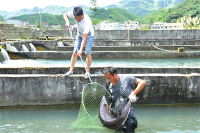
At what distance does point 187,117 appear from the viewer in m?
5.46

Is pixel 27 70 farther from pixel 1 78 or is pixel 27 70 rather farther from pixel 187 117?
pixel 187 117

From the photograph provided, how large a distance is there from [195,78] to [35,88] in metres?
4.69

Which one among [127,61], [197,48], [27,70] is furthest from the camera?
[197,48]

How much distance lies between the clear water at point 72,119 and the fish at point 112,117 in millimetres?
360

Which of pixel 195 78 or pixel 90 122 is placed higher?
pixel 195 78

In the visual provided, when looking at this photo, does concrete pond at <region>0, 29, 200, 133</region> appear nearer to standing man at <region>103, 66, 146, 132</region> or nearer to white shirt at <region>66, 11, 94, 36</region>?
standing man at <region>103, 66, 146, 132</region>

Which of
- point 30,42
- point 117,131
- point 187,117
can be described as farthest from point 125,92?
point 30,42

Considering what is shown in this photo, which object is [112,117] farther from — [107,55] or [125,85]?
[107,55]

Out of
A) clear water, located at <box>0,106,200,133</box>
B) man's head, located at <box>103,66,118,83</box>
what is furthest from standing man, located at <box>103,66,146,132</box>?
clear water, located at <box>0,106,200,133</box>

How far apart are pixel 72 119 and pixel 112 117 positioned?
129 cm

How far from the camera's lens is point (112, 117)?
457 centimetres

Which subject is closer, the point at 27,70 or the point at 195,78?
the point at 195,78

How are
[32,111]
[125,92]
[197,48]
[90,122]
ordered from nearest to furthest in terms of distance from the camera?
[125,92] < [90,122] < [32,111] < [197,48]

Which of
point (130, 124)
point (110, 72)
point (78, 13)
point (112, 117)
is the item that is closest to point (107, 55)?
point (78, 13)
